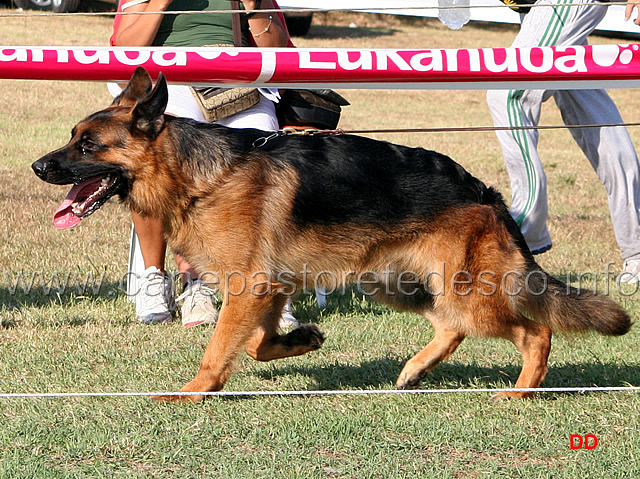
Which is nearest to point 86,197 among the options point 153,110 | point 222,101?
point 153,110

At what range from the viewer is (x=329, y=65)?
4023 millimetres

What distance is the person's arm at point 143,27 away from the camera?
4781mm

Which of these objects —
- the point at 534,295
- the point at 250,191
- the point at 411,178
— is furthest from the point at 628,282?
the point at 250,191

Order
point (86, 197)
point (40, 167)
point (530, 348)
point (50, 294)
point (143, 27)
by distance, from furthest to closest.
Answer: point (50, 294)
point (143, 27)
point (530, 348)
point (86, 197)
point (40, 167)

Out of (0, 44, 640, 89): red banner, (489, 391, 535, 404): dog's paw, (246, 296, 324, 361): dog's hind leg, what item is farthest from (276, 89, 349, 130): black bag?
(489, 391, 535, 404): dog's paw

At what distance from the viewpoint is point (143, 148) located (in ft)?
12.0

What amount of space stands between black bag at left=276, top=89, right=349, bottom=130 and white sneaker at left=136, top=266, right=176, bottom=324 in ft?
4.01

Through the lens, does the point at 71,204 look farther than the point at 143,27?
No

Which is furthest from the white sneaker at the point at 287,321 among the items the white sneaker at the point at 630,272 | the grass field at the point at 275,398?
the white sneaker at the point at 630,272

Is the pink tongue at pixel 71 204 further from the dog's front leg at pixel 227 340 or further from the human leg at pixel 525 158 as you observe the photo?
the human leg at pixel 525 158

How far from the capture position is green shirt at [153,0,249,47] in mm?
4961

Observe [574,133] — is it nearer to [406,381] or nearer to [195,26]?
[195,26]

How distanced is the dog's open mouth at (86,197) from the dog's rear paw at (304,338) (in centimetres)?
108

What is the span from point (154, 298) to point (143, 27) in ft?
5.09
